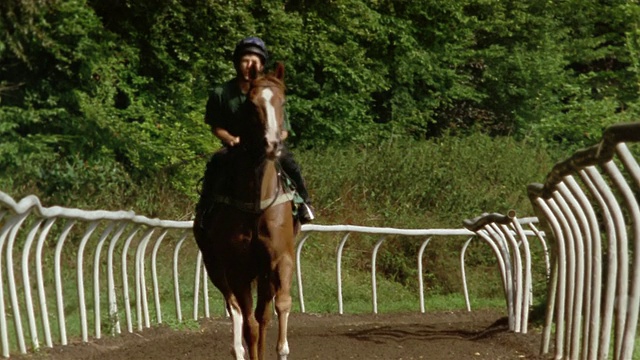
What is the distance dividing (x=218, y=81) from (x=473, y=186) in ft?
17.4

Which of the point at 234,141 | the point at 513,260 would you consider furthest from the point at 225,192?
the point at 513,260

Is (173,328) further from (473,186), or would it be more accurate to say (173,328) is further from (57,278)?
(473,186)

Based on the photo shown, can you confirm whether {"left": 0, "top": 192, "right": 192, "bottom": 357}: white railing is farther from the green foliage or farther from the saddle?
the green foliage

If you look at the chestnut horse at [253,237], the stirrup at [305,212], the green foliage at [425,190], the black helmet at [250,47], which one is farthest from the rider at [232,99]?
the green foliage at [425,190]

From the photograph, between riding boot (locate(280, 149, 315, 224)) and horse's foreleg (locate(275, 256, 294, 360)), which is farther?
riding boot (locate(280, 149, 315, 224))

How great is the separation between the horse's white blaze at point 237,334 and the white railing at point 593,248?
7.46ft

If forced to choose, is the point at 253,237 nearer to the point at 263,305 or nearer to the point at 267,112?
the point at 263,305

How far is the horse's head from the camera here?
10.3 metres

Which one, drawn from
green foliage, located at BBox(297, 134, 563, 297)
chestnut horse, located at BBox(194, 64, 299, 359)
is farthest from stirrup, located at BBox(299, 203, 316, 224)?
green foliage, located at BBox(297, 134, 563, 297)

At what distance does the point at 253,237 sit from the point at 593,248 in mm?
2416

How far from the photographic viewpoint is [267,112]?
34.0 ft

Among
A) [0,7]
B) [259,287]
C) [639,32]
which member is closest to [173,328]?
[259,287]

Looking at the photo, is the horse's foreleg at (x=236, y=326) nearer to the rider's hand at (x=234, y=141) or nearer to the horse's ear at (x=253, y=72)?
the rider's hand at (x=234, y=141)

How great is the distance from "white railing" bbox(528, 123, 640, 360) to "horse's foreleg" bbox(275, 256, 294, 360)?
1.93m
